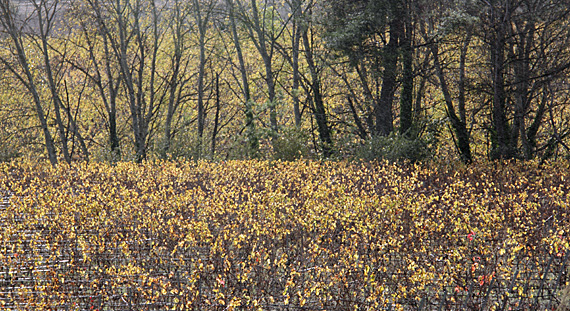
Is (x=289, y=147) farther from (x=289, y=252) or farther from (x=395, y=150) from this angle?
(x=289, y=252)

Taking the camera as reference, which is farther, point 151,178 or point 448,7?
point 448,7

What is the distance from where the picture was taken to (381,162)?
13422 millimetres

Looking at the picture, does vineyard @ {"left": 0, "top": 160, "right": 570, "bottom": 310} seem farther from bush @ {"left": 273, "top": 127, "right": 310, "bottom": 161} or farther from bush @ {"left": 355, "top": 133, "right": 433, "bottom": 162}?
bush @ {"left": 273, "top": 127, "right": 310, "bottom": 161}

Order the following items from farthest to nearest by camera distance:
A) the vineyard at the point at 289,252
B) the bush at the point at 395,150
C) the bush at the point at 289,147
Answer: the bush at the point at 289,147 < the bush at the point at 395,150 < the vineyard at the point at 289,252

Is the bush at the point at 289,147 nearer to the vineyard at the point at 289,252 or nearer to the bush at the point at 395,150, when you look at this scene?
the bush at the point at 395,150

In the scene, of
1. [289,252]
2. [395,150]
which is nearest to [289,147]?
Result: [395,150]

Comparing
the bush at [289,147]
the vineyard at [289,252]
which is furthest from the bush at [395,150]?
the vineyard at [289,252]

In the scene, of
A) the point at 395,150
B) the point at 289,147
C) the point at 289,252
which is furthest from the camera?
the point at 289,147

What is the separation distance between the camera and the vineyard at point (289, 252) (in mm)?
5582

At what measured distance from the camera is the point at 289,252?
6973mm

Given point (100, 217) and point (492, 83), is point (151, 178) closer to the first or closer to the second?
point (100, 217)

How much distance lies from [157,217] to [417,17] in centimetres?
1082

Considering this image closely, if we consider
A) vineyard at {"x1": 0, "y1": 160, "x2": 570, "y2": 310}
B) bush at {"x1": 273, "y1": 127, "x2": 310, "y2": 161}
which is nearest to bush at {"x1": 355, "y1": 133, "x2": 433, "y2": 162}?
bush at {"x1": 273, "y1": 127, "x2": 310, "y2": 161}

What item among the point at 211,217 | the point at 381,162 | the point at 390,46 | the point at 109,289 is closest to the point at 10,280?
the point at 109,289
